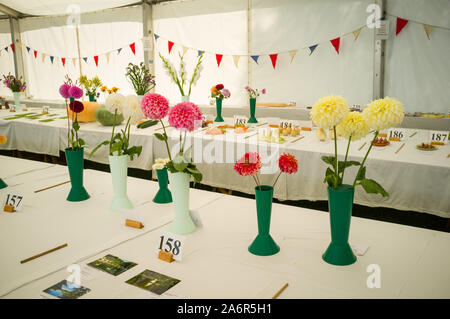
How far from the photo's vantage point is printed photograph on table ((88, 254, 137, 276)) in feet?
3.03

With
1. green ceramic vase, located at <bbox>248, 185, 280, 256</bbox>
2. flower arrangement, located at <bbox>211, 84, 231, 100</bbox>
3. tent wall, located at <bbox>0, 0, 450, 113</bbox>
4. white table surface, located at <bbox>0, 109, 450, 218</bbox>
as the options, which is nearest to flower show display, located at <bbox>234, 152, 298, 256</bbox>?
green ceramic vase, located at <bbox>248, 185, 280, 256</bbox>

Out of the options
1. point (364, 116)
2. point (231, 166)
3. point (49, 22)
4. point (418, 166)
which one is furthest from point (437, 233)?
point (49, 22)

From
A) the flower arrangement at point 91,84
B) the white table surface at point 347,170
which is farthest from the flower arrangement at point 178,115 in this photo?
the flower arrangement at point 91,84

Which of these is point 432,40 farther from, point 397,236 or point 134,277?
point 134,277

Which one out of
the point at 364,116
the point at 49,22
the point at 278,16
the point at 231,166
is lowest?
the point at 231,166

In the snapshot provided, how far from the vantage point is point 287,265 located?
93 cm

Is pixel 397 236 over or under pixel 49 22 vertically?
under

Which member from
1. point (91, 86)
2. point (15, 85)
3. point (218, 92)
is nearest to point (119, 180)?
point (218, 92)

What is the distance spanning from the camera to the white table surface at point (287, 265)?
0.83m

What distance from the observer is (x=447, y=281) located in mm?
848

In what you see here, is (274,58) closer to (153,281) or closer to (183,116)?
(183,116)

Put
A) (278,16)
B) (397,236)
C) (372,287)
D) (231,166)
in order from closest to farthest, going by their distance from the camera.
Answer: (372,287) → (397,236) → (231,166) → (278,16)

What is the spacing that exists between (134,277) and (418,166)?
152 cm

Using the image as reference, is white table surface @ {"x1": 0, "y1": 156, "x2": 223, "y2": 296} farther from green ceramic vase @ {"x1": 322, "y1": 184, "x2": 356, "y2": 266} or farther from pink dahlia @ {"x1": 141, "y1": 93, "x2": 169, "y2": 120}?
green ceramic vase @ {"x1": 322, "y1": 184, "x2": 356, "y2": 266}
